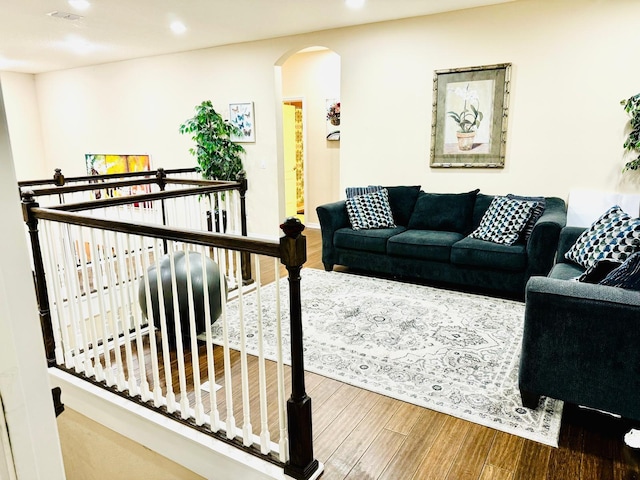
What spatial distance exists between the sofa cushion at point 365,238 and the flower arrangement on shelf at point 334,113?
2.71m

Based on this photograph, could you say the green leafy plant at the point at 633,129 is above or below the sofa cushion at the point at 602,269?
above

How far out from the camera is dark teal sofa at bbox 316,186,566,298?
12.5ft

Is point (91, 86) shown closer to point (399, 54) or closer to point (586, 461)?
point (399, 54)

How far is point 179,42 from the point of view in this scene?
20.0 ft

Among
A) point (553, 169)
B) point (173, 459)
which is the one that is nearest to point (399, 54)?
point (553, 169)

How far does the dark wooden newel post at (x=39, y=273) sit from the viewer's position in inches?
109

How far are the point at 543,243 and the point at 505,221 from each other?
49cm

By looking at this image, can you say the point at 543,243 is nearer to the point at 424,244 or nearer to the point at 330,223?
the point at 424,244

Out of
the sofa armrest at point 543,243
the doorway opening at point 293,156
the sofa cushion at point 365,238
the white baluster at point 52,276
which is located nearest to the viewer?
the white baluster at point 52,276

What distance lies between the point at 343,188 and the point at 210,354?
4.02 meters

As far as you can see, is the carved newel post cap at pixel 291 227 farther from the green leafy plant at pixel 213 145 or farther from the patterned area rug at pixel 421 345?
the green leafy plant at pixel 213 145

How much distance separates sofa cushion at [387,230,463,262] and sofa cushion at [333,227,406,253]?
9 cm

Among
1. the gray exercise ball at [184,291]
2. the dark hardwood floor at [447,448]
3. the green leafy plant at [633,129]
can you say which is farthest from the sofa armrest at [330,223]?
the green leafy plant at [633,129]

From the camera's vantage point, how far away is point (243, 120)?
641 cm
